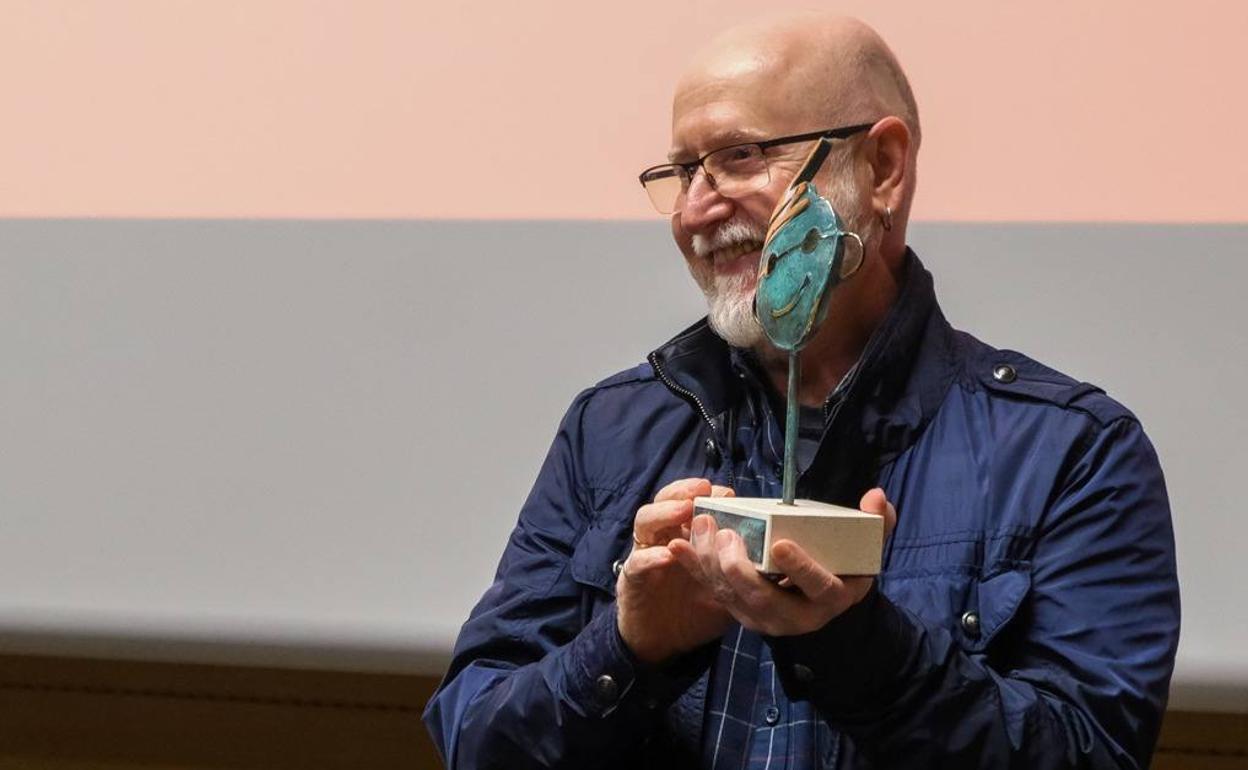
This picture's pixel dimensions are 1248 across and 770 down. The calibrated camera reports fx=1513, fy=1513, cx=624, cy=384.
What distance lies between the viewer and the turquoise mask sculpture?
2.97 ft

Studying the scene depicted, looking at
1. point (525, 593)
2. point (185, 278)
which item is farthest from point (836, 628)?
point (185, 278)

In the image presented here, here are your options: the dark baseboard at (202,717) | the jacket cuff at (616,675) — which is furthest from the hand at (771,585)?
the dark baseboard at (202,717)

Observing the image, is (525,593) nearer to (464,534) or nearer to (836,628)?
(836,628)

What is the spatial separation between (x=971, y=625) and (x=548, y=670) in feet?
0.87

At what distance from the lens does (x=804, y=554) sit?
79 cm

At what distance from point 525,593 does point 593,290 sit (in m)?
0.52

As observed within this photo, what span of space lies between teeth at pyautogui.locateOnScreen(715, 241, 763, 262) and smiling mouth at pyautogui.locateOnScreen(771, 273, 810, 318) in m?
0.11

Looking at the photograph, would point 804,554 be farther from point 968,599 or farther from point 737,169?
point 737,169

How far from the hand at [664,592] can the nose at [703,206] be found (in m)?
0.21

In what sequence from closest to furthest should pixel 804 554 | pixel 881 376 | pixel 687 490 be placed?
pixel 804 554 < pixel 687 490 < pixel 881 376

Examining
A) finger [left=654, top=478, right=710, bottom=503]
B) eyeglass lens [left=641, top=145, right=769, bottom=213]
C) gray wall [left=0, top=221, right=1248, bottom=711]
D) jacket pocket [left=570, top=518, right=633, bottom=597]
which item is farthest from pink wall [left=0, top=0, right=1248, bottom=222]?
finger [left=654, top=478, right=710, bottom=503]

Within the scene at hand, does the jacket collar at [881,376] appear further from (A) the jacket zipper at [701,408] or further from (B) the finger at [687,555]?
(B) the finger at [687,555]

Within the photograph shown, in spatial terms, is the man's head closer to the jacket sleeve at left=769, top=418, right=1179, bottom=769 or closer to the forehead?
the forehead

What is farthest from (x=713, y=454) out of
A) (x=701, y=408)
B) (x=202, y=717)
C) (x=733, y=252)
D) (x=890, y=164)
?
(x=202, y=717)
